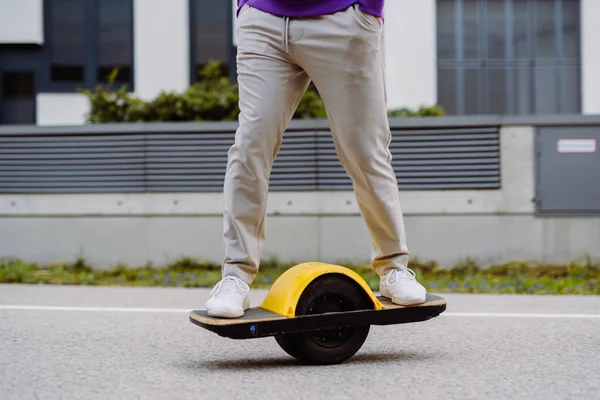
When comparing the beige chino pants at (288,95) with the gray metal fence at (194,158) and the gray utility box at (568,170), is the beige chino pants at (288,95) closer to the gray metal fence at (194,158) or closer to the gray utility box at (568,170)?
the gray metal fence at (194,158)

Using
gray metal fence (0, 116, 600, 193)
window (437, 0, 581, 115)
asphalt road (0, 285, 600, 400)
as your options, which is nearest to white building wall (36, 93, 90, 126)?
window (437, 0, 581, 115)

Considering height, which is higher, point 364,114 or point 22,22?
point 22,22

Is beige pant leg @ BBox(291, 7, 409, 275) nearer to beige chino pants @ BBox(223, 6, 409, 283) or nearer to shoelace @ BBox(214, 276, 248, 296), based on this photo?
beige chino pants @ BBox(223, 6, 409, 283)

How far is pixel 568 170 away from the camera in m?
7.81

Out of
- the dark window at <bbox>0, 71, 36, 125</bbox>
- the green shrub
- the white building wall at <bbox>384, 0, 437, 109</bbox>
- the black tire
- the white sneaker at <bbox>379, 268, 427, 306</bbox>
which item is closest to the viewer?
the black tire

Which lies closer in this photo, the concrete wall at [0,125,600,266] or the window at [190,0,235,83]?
the concrete wall at [0,125,600,266]

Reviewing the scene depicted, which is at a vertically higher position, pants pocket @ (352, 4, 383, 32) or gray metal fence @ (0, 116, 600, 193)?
pants pocket @ (352, 4, 383, 32)

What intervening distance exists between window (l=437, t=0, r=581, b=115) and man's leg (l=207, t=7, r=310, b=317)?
1241 cm

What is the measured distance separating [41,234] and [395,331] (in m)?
4.72

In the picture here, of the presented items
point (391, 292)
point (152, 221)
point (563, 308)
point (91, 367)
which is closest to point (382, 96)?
point (391, 292)

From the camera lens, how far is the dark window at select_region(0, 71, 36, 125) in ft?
51.0

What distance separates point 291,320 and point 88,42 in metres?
12.8

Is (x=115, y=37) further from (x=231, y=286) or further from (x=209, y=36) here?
(x=231, y=286)

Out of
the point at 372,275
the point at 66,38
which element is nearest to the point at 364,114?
the point at 372,275
